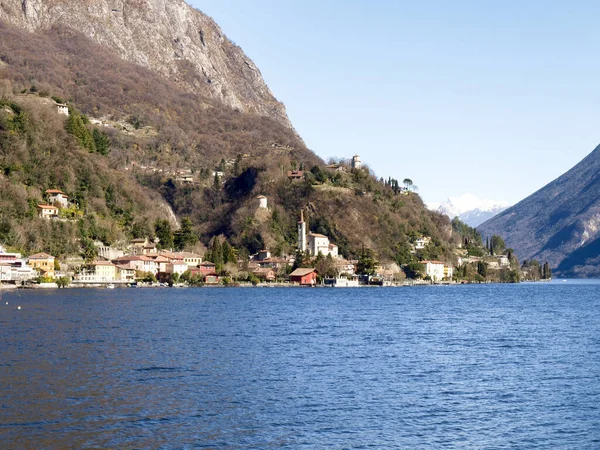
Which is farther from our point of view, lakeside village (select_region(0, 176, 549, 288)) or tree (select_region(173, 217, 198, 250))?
tree (select_region(173, 217, 198, 250))

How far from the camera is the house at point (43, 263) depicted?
421ft

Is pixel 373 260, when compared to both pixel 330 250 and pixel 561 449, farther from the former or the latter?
pixel 561 449

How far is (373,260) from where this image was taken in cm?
18062

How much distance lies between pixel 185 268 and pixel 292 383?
116138 millimetres

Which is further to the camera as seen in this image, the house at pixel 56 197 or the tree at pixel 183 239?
the tree at pixel 183 239

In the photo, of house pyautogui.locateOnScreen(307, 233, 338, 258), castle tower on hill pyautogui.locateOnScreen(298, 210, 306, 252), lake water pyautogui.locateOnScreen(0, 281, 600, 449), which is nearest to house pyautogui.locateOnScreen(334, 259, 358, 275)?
house pyautogui.locateOnScreen(307, 233, 338, 258)

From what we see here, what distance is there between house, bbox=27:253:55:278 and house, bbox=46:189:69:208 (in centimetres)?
2009

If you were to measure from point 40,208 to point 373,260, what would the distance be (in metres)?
72.6

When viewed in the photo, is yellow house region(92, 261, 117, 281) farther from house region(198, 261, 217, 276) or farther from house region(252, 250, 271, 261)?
house region(252, 250, 271, 261)

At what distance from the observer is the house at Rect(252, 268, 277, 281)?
549ft

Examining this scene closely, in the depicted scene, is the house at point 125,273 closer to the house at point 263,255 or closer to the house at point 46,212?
the house at point 46,212

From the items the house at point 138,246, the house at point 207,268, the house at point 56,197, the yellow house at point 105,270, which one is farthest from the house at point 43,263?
the house at point 207,268

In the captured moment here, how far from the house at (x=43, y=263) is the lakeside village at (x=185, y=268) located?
0.16m

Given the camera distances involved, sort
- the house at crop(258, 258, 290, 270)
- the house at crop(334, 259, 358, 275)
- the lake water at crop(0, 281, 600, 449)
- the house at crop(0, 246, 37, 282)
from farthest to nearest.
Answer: the house at crop(334, 259, 358, 275) < the house at crop(258, 258, 290, 270) < the house at crop(0, 246, 37, 282) < the lake water at crop(0, 281, 600, 449)
